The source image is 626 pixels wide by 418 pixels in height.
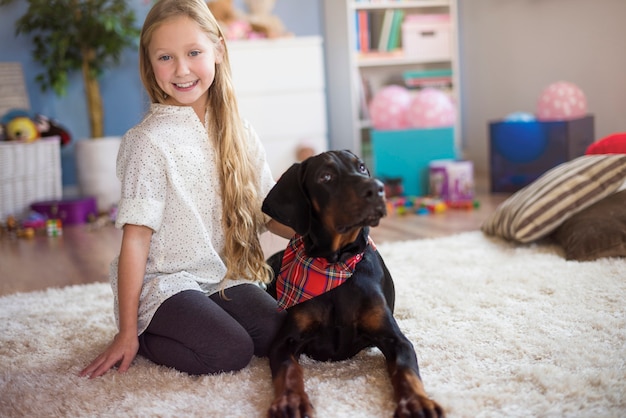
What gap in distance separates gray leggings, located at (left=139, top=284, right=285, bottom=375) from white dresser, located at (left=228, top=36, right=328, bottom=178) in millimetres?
3198

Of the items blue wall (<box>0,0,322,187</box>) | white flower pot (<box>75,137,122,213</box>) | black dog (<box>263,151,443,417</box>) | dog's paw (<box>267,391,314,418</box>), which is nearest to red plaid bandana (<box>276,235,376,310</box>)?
black dog (<box>263,151,443,417</box>)

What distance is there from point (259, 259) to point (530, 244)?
1.35 metres

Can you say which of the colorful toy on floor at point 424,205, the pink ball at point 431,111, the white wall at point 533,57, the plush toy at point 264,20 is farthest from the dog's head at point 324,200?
the plush toy at point 264,20

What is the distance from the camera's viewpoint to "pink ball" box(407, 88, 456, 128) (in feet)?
14.2

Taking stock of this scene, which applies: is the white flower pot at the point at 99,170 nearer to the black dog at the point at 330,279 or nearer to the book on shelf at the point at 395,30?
the book on shelf at the point at 395,30

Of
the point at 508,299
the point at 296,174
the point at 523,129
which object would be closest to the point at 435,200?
the point at 523,129

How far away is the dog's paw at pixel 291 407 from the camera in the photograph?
1.29 meters

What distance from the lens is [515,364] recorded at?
5.00ft

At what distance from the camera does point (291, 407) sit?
51.3 inches

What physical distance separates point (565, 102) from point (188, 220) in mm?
2942

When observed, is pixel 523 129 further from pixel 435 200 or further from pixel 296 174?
pixel 296 174

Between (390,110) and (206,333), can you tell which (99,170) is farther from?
(206,333)

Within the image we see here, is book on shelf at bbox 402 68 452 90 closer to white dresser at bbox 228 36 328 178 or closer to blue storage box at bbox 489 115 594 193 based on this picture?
white dresser at bbox 228 36 328 178

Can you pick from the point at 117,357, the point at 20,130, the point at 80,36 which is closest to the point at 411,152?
the point at 80,36
